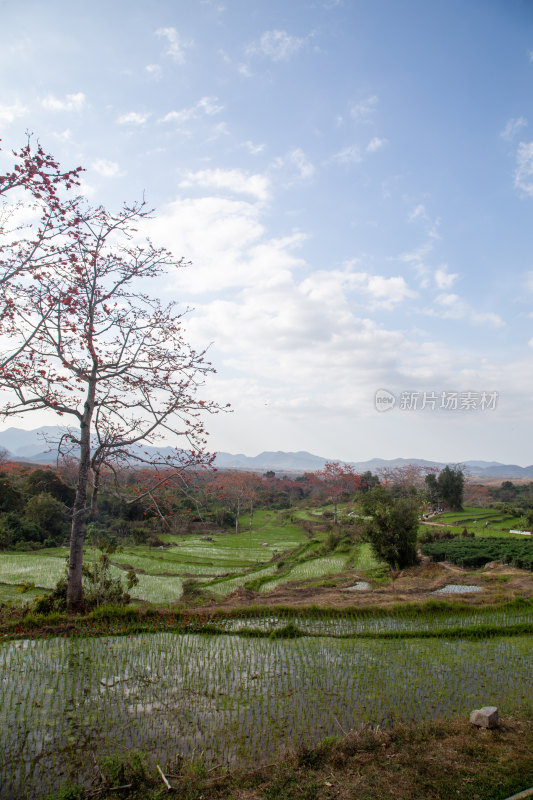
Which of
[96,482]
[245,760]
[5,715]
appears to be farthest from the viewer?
[96,482]

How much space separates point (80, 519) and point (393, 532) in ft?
47.6

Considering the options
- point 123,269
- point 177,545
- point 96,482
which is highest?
point 123,269

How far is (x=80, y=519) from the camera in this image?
10.1 metres

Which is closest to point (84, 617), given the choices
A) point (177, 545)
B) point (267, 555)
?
point (267, 555)

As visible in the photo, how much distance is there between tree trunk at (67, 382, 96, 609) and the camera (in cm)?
1006

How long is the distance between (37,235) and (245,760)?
706 cm

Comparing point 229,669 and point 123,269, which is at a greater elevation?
point 123,269

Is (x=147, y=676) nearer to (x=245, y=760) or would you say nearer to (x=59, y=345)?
(x=245, y=760)

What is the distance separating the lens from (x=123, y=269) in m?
9.86

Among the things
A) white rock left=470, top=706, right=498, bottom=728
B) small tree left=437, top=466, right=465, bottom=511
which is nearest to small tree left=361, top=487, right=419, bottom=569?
white rock left=470, top=706, right=498, bottom=728

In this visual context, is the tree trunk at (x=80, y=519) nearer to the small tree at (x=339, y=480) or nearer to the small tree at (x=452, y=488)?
the small tree at (x=339, y=480)

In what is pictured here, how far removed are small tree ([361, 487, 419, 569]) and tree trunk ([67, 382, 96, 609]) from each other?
1363 cm

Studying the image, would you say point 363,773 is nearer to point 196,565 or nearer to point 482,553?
point 196,565

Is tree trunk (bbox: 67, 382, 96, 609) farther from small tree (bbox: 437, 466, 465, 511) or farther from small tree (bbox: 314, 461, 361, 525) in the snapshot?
small tree (bbox: 437, 466, 465, 511)
